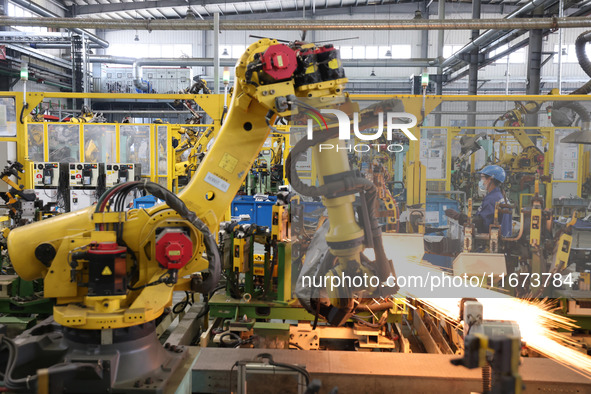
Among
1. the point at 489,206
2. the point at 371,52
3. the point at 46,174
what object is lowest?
the point at 489,206

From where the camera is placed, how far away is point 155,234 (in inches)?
115

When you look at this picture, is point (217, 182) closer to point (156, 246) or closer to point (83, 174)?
point (156, 246)

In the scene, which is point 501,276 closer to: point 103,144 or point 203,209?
point 203,209

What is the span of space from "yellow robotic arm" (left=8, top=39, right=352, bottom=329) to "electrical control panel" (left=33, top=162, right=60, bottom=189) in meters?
7.33

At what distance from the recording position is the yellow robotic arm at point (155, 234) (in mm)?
2666

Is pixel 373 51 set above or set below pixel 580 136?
above

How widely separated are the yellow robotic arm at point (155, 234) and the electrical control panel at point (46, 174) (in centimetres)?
733

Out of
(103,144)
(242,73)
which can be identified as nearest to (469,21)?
(242,73)

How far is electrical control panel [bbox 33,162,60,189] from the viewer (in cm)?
946

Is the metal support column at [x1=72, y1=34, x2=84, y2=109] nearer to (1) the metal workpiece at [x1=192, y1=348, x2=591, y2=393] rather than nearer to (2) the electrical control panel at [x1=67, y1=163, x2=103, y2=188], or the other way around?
(2) the electrical control panel at [x1=67, y1=163, x2=103, y2=188]

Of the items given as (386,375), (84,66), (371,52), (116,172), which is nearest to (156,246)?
(386,375)

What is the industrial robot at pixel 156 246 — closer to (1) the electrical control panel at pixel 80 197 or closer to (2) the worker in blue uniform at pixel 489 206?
(2) the worker in blue uniform at pixel 489 206

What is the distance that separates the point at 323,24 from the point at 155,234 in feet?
20.4

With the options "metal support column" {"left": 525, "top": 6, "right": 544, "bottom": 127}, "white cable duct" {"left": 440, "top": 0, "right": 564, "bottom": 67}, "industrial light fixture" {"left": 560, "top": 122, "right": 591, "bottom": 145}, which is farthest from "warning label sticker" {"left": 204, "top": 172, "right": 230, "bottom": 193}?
"metal support column" {"left": 525, "top": 6, "right": 544, "bottom": 127}
